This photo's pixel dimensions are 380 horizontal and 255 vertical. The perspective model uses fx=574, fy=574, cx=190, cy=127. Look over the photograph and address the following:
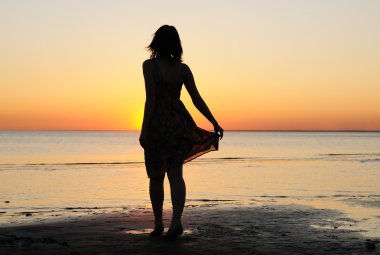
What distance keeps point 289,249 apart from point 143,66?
2.30m

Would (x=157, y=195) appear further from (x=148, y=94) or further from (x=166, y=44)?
(x=166, y=44)

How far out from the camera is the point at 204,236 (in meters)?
6.00

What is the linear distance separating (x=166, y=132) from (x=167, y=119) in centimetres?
13

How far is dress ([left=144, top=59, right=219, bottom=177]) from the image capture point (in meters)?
5.85

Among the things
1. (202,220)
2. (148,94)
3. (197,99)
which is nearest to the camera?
(148,94)

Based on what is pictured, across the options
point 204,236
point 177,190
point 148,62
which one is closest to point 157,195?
point 177,190

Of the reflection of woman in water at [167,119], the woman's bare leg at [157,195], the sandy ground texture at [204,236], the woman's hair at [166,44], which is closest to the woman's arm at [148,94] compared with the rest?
the reflection of woman in water at [167,119]

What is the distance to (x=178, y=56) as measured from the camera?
19.3 ft

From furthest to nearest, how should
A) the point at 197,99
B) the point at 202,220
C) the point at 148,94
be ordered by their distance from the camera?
the point at 202,220, the point at 197,99, the point at 148,94

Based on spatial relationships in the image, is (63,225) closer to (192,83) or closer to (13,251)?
(13,251)

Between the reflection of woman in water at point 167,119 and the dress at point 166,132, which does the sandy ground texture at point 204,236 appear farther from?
the dress at point 166,132

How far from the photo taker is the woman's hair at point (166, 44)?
18.9 ft

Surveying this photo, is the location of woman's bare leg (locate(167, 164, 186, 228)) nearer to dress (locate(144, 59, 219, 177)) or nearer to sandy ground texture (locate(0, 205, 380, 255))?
dress (locate(144, 59, 219, 177))

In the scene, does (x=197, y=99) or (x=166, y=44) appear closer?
(x=166, y=44)
